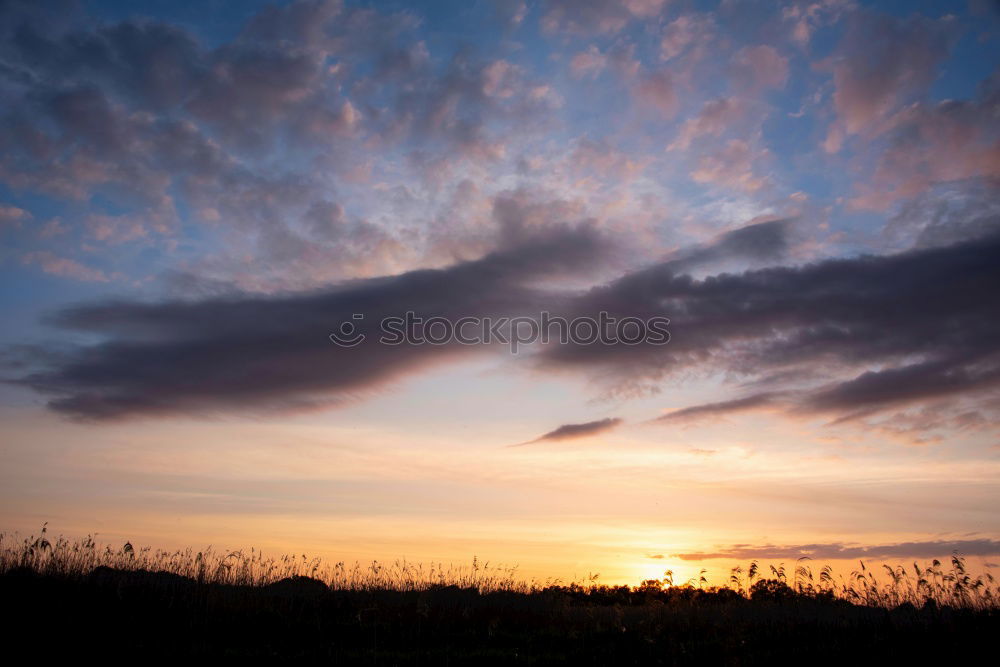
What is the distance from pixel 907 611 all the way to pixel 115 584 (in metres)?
22.9

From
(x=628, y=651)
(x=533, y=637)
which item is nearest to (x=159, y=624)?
(x=533, y=637)

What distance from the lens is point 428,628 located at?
744 inches

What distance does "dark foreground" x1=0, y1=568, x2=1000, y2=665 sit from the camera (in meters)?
14.6

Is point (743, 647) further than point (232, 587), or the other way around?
point (232, 587)

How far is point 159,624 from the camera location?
1755 cm

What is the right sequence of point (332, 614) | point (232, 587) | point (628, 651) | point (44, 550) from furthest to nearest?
point (232, 587) < point (44, 550) < point (332, 614) < point (628, 651)

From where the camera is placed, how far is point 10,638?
1451 centimetres

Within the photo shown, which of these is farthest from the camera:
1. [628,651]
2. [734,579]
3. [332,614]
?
[734,579]

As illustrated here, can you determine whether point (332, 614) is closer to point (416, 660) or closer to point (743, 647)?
point (416, 660)

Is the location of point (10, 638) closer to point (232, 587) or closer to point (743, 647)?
point (232, 587)

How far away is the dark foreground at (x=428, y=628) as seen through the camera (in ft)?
48.0

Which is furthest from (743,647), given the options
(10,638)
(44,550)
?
(44,550)

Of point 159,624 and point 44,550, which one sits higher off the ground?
point 44,550

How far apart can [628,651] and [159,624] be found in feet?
37.5
